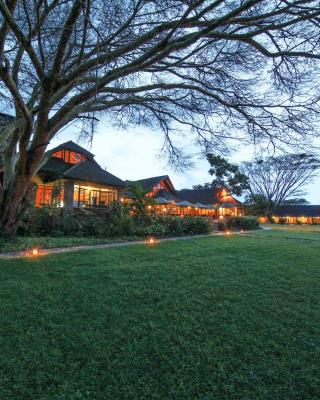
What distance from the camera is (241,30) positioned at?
4.98m

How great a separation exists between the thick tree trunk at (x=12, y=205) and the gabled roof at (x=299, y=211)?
58527 millimetres

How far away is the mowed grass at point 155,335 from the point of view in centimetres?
197

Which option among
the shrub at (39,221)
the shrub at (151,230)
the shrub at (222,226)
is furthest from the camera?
the shrub at (222,226)

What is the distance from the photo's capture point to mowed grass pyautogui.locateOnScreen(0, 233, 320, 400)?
197 cm

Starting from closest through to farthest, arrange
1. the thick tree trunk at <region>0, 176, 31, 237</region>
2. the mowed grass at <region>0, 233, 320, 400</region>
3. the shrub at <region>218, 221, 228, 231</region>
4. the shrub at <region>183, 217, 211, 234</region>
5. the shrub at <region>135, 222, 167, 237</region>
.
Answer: the mowed grass at <region>0, 233, 320, 400</region> → the thick tree trunk at <region>0, 176, 31, 237</region> → the shrub at <region>135, 222, 167, 237</region> → the shrub at <region>183, 217, 211, 234</region> → the shrub at <region>218, 221, 228, 231</region>

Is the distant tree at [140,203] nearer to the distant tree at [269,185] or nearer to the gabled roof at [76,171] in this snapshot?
the gabled roof at [76,171]

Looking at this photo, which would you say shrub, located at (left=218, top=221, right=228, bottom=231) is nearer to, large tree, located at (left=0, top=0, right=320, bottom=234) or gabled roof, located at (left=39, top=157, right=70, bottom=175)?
large tree, located at (left=0, top=0, right=320, bottom=234)

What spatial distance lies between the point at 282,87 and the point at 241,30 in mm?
1681

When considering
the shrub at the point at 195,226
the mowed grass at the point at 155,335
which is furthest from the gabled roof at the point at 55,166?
the mowed grass at the point at 155,335

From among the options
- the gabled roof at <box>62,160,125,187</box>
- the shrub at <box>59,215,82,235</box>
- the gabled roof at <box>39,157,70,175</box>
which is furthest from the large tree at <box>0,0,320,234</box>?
the gabled roof at <box>39,157,70,175</box>

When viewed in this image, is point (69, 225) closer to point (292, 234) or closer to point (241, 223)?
point (241, 223)

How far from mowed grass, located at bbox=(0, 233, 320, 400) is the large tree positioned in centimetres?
311

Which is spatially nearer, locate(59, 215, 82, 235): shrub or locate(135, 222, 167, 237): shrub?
locate(59, 215, 82, 235): shrub

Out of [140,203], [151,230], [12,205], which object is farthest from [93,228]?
[12,205]
